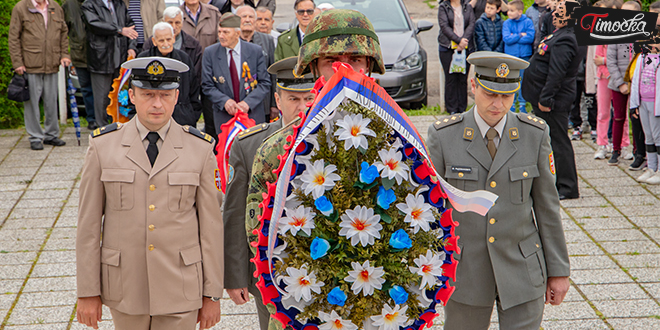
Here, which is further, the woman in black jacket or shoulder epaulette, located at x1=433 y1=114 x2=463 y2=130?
the woman in black jacket

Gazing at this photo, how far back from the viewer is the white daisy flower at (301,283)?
2.70m

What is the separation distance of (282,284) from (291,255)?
13 cm

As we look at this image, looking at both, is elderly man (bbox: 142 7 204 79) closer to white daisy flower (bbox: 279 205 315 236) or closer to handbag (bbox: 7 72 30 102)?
handbag (bbox: 7 72 30 102)

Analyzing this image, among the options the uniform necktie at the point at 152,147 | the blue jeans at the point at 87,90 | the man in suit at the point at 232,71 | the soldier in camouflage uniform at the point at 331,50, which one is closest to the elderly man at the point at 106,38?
the blue jeans at the point at 87,90

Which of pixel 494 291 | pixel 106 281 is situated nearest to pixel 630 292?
pixel 494 291

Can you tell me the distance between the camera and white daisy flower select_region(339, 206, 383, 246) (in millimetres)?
2652

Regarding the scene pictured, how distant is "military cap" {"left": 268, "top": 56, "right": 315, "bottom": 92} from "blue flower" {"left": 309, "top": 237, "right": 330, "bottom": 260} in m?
1.31

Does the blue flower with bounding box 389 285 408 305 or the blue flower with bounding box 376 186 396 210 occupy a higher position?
the blue flower with bounding box 376 186 396 210

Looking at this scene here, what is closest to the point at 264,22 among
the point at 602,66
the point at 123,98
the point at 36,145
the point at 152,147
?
the point at 123,98

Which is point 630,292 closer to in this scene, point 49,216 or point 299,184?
point 299,184

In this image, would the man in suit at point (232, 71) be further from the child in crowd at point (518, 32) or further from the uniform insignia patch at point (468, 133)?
the child in crowd at point (518, 32)

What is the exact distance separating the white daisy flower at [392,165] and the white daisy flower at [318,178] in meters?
0.17

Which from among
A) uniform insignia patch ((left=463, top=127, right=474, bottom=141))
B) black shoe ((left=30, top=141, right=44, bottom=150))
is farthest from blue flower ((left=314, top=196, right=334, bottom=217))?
black shoe ((left=30, top=141, right=44, bottom=150))

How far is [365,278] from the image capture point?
270 cm
